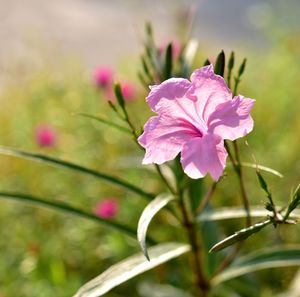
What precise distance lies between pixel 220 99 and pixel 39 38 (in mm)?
1896

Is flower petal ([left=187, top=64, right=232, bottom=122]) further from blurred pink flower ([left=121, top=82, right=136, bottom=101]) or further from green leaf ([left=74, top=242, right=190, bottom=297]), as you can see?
blurred pink flower ([left=121, top=82, right=136, bottom=101])

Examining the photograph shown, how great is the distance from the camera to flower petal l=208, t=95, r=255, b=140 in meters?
0.63

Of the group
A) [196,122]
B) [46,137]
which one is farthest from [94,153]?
[196,122]

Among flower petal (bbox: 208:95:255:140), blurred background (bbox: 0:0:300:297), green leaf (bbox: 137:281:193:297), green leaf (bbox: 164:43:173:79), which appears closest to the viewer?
flower petal (bbox: 208:95:255:140)

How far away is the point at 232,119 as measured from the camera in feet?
2.11

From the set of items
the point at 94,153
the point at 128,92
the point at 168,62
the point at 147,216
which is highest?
the point at 168,62

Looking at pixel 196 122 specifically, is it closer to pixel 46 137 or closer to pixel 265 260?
pixel 265 260

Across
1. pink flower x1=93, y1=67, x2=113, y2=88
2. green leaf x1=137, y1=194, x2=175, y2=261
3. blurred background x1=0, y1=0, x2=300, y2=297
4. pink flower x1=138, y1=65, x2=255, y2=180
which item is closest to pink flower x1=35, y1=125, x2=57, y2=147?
blurred background x1=0, y1=0, x2=300, y2=297

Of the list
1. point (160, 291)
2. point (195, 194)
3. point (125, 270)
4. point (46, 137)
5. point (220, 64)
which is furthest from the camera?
point (46, 137)

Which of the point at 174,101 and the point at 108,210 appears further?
the point at 108,210

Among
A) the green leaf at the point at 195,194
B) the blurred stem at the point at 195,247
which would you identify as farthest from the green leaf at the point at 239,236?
the green leaf at the point at 195,194

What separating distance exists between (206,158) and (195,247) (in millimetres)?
446

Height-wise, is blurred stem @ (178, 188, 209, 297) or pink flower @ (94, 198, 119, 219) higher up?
blurred stem @ (178, 188, 209, 297)

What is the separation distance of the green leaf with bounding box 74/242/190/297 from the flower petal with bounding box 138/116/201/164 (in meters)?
0.23
